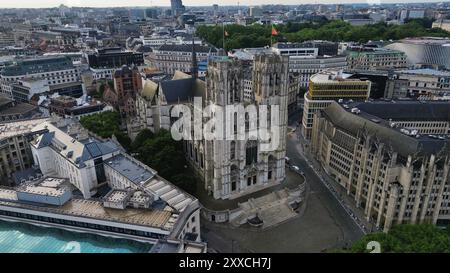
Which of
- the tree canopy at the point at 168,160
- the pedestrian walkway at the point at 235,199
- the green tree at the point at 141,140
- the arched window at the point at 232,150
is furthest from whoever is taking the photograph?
the green tree at the point at 141,140

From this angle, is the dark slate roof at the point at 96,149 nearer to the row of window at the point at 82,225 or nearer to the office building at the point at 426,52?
the row of window at the point at 82,225

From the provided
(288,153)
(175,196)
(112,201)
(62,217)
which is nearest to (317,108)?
(288,153)

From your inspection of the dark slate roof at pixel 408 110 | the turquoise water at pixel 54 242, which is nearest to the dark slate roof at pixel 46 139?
the turquoise water at pixel 54 242

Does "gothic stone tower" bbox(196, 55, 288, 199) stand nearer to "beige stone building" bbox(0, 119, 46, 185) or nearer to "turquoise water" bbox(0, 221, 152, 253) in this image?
"turquoise water" bbox(0, 221, 152, 253)

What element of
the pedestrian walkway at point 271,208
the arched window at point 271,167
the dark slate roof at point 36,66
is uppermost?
the dark slate roof at point 36,66

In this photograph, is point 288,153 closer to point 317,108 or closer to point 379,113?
point 317,108

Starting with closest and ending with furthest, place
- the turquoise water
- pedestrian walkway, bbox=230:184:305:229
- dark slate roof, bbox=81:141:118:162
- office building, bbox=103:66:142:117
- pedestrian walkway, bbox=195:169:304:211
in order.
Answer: the turquoise water < pedestrian walkway, bbox=230:184:305:229 < dark slate roof, bbox=81:141:118:162 < pedestrian walkway, bbox=195:169:304:211 < office building, bbox=103:66:142:117

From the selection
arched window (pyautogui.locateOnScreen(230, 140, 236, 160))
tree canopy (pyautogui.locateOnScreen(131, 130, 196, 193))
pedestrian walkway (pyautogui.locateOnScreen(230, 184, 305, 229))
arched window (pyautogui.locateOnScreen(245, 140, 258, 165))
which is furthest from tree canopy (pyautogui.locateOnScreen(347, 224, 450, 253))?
tree canopy (pyautogui.locateOnScreen(131, 130, 196, 193))
